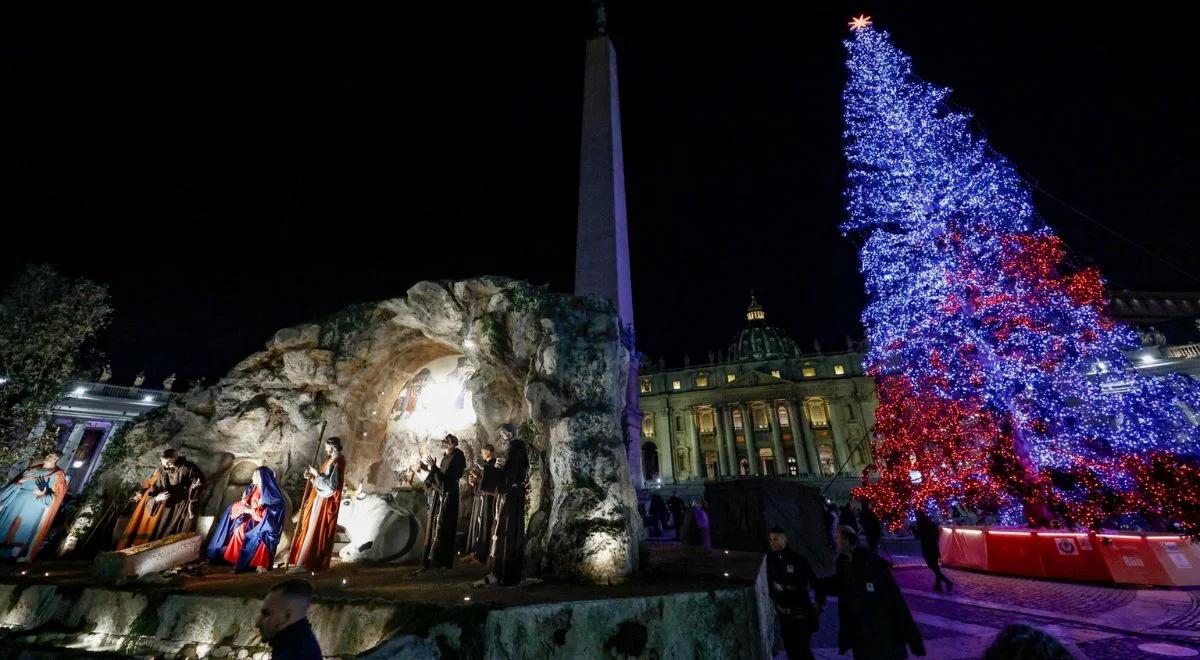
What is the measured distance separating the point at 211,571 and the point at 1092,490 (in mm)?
18395

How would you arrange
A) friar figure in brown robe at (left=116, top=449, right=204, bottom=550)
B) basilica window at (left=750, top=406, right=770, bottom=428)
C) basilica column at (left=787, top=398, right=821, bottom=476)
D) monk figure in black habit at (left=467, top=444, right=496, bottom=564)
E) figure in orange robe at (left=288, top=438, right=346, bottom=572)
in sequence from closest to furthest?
monk figure in black habit at (left=467, top=444, right=496, bottom=564) < figure in orange robe at (left=288, top=438, right=346, bottom=572) < friar figure in brown robe at (left=116, top=449, right=204, bottom=550) < basilica column at (left=787, top=398, right=821, bottom=476) < basilica window at (left=750, top=406, right=770, bottom=428)

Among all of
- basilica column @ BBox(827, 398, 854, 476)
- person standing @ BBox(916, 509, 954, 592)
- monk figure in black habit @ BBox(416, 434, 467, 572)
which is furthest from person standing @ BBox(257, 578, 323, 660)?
basilica column @ BBox(827, 398, 854, 476)

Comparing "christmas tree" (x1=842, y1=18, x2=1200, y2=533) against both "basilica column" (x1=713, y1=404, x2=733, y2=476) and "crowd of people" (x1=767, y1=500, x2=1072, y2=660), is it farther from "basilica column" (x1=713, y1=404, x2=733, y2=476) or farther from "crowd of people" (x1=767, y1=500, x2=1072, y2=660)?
"basilica column" (x1=713, y1=404, x2=733, y2=476)

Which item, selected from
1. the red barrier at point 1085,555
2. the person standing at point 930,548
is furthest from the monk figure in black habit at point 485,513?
the red barrier at point 1085,555

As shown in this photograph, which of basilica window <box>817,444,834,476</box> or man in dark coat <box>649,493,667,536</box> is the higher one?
basilica window <box>817,444,834,476</box>

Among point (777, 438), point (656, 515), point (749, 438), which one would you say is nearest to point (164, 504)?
point (656, 515)

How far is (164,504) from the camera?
834cm

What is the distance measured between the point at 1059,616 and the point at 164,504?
16.0m

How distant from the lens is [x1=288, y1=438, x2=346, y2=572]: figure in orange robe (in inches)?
294

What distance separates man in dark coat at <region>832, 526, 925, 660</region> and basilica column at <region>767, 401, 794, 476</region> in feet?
193

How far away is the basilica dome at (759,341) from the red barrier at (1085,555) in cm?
5764

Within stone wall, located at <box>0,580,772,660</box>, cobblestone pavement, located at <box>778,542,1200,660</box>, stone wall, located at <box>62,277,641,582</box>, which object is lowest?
cobblestone pavement, located at <box>778,542,1200,660</box>

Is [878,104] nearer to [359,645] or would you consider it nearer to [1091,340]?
[1091,340]

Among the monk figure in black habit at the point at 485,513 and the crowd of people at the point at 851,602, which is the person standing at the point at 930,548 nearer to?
the crowd of people at the point at 851,602
